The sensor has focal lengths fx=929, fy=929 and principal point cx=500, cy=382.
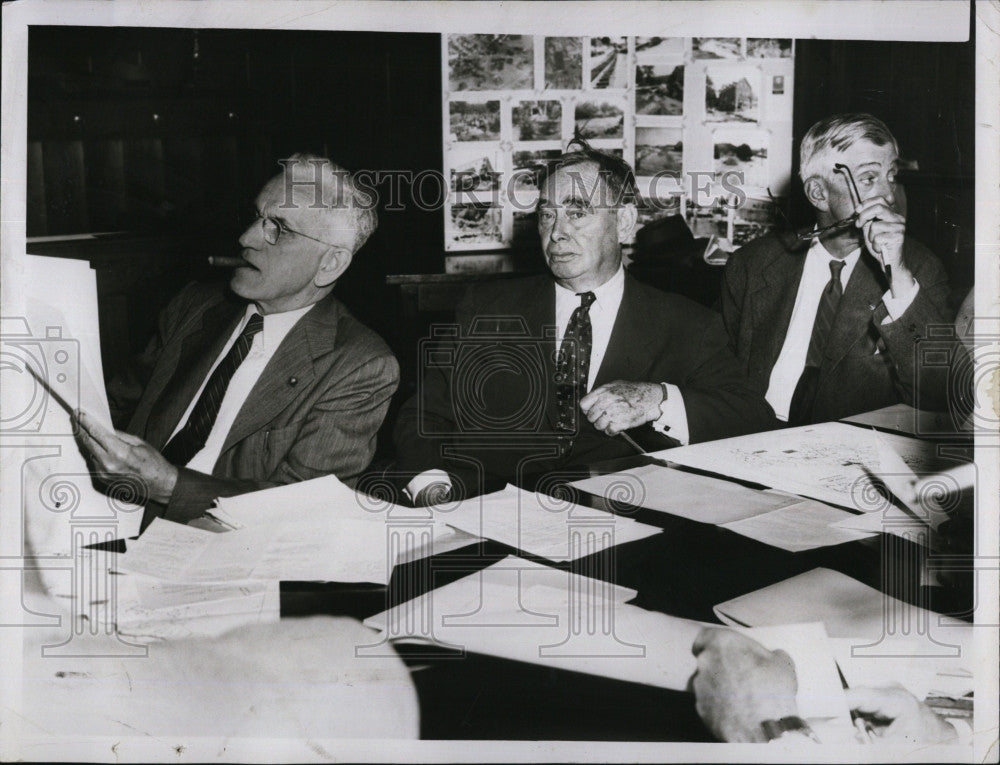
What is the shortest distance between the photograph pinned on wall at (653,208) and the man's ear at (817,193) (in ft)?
0.98

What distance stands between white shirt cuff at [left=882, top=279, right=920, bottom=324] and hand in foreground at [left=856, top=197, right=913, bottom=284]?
0.9 inches

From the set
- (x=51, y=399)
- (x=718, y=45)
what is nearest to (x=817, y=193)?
(x=718, y=45)

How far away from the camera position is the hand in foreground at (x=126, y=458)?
2084mm

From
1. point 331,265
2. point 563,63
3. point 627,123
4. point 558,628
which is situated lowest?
point 558,628

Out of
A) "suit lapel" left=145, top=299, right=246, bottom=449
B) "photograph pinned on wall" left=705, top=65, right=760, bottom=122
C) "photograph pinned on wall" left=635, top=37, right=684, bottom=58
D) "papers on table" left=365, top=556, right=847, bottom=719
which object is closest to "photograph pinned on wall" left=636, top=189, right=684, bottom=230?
"photograph pinned on wall" left=705, top=65, right=760, bottom=122

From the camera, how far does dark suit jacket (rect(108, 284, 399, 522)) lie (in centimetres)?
207

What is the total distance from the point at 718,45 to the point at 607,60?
25 centimetres

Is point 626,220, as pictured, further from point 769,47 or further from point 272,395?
point 272,395

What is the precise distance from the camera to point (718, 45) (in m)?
2.11

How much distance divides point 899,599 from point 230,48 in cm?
194

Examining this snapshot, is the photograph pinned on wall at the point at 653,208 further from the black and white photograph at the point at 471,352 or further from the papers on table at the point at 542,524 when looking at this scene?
the papers on table at the point at 542,524

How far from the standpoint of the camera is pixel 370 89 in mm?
2076

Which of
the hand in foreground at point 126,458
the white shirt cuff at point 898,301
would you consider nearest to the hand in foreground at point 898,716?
the white shirt cuff at point 898,301

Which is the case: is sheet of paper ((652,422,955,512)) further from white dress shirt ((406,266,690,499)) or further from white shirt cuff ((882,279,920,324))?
white shirt cuff ((882,279,920,324))
